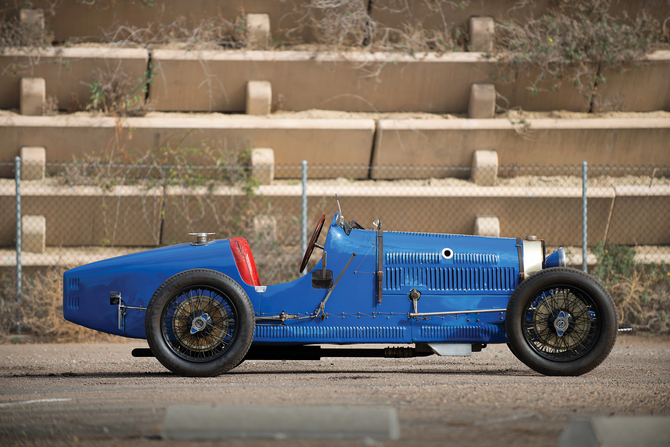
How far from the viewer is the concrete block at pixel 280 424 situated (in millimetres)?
3072

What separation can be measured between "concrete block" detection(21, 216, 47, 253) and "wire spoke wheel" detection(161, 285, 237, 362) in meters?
5.17

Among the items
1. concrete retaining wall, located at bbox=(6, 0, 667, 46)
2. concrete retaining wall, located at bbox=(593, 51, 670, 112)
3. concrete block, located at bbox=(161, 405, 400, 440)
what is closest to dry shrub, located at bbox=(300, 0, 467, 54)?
concrete retaining wall, located at bbox=(6, 0, 667, 46)

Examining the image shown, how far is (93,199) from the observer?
29.8ft

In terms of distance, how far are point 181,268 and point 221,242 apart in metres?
0.40

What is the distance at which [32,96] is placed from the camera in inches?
376

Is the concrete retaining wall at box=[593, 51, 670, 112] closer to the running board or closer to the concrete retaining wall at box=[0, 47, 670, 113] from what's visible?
the concrete retaining wall at box=[0, 47, 670, 113]

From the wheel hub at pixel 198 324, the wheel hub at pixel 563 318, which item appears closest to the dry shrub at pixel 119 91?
the wheel hub at pixel 198 324

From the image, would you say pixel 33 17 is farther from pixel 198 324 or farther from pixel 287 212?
pixel 198 324

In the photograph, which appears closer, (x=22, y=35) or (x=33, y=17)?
(x=22, y=35)

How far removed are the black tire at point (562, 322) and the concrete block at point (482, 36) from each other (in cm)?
675

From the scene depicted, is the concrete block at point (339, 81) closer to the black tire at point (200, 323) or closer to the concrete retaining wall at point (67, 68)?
the concrete retaining wall at point (67, 68)

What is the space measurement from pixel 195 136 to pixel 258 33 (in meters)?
2.24

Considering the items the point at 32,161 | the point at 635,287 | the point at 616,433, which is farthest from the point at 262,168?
the point at 616,433

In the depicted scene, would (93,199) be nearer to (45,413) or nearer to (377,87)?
(377,87)
